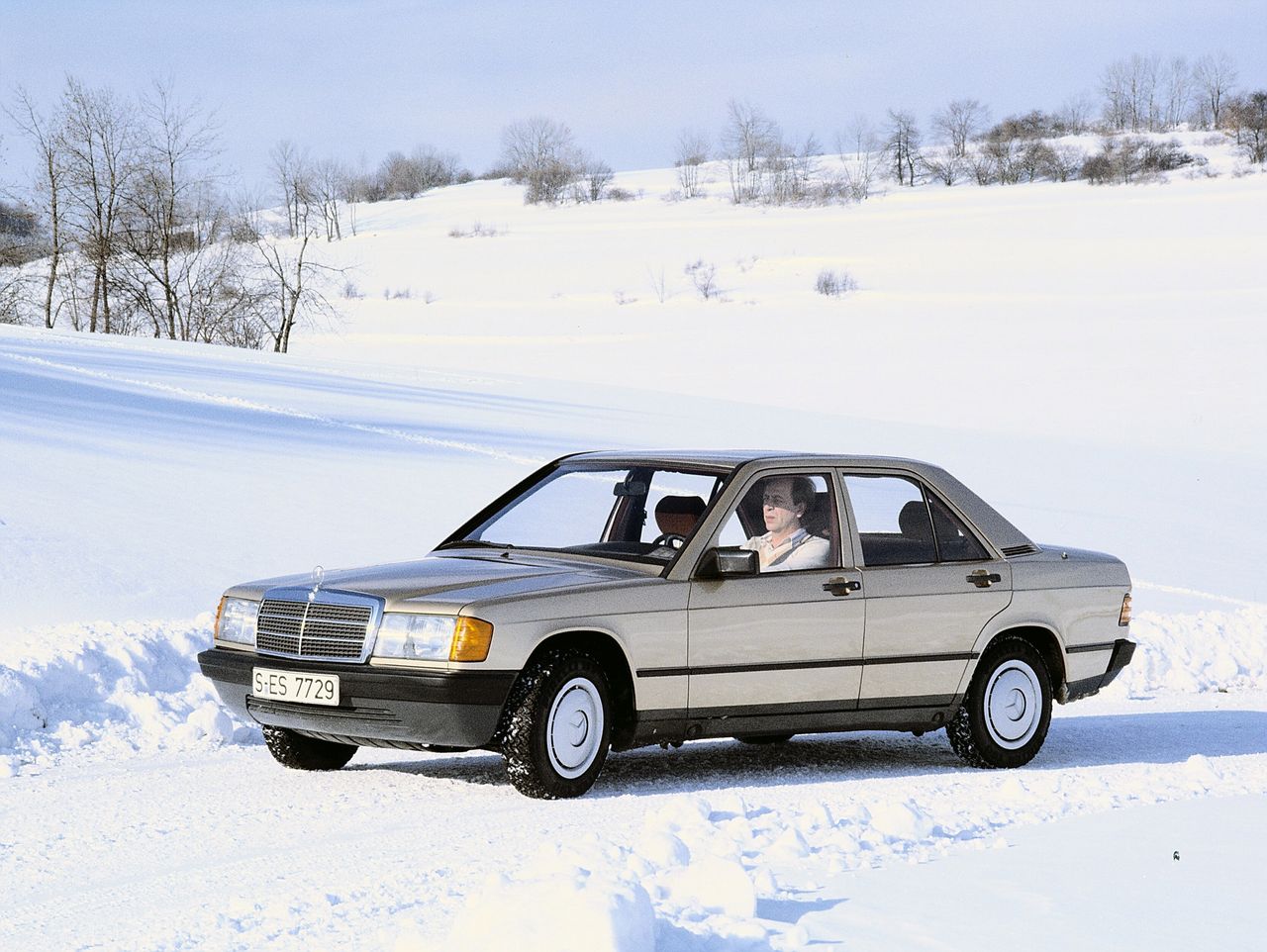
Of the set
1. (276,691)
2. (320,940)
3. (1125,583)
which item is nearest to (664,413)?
(1125,583)

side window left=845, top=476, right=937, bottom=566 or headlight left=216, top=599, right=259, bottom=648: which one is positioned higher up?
side window left=845, top=476, right=937, bottom=566

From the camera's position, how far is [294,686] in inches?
273

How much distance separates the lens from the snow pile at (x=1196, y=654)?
39.5 ft

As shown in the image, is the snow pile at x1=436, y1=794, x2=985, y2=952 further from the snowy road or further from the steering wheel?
the steering wheel

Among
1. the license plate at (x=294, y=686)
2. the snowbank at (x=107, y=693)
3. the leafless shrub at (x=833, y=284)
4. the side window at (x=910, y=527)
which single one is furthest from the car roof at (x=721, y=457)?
the leafless shrub at (x=833, y=284)

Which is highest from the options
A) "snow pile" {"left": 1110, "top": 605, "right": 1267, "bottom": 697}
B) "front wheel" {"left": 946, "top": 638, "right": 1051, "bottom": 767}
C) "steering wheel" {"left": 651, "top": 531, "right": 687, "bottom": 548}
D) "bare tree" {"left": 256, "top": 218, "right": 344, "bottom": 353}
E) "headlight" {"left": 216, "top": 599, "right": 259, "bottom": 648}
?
"bare tree" {"left": 256, "top": 218, "right": 344, "bottom": 353}

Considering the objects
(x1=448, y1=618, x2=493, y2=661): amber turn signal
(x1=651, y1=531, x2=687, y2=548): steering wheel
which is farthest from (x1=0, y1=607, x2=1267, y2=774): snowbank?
(x1=651, y1=531, x2=687, y2=548): steering wheel

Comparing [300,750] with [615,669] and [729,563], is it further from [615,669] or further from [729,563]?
[729,563]

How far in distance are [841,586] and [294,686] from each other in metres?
2.58

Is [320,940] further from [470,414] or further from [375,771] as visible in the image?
[470,414]

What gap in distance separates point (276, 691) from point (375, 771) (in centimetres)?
109

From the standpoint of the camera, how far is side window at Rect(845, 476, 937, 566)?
8156 mm

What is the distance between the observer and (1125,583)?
9.00 m

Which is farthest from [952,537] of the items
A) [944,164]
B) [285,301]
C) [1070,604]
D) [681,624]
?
[944,164]
